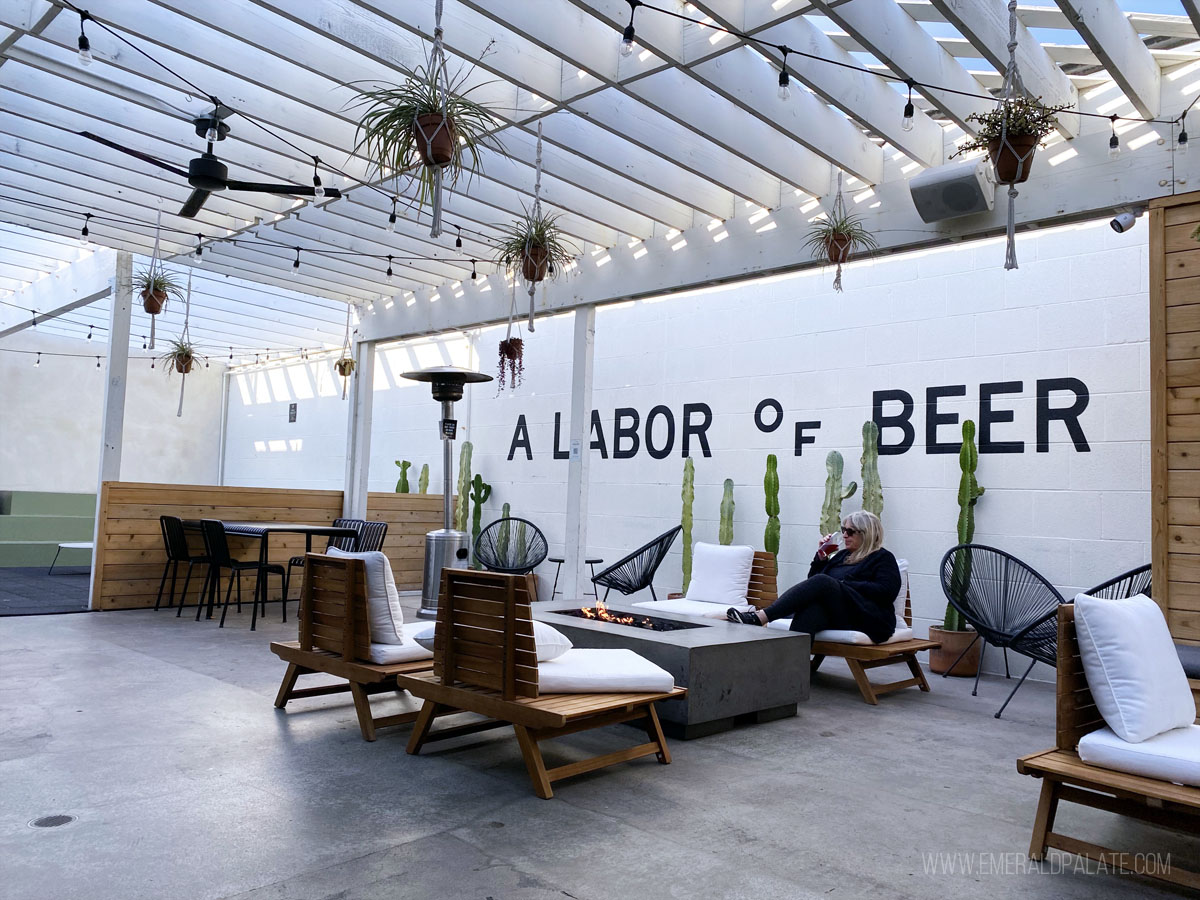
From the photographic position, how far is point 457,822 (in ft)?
8.54

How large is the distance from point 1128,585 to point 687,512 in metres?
3.29

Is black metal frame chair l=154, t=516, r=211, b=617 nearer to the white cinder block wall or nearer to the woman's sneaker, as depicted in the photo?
the white cinder block wall

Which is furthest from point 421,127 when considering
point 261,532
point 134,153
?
point 261,532

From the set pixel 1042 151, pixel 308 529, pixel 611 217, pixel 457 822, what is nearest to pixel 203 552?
pixel 308 529

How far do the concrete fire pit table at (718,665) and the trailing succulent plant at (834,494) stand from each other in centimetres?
201

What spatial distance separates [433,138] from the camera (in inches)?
128

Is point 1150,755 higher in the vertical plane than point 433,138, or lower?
lower

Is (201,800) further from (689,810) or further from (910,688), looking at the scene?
(910,688)

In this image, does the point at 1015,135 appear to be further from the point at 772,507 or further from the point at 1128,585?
the point at 772,507

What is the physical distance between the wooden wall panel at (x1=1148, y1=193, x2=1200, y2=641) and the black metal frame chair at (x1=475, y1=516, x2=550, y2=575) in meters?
4.97

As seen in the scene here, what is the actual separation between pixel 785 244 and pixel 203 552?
5.43 meters

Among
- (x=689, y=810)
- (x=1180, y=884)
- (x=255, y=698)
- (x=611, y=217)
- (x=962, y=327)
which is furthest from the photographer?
(x=611, y=217)

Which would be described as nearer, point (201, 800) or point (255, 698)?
point (201, 800)

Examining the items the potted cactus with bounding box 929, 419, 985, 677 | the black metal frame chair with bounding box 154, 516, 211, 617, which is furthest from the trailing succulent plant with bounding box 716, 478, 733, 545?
the black metal frame chair with bounding box 154, 516, 211, 617
